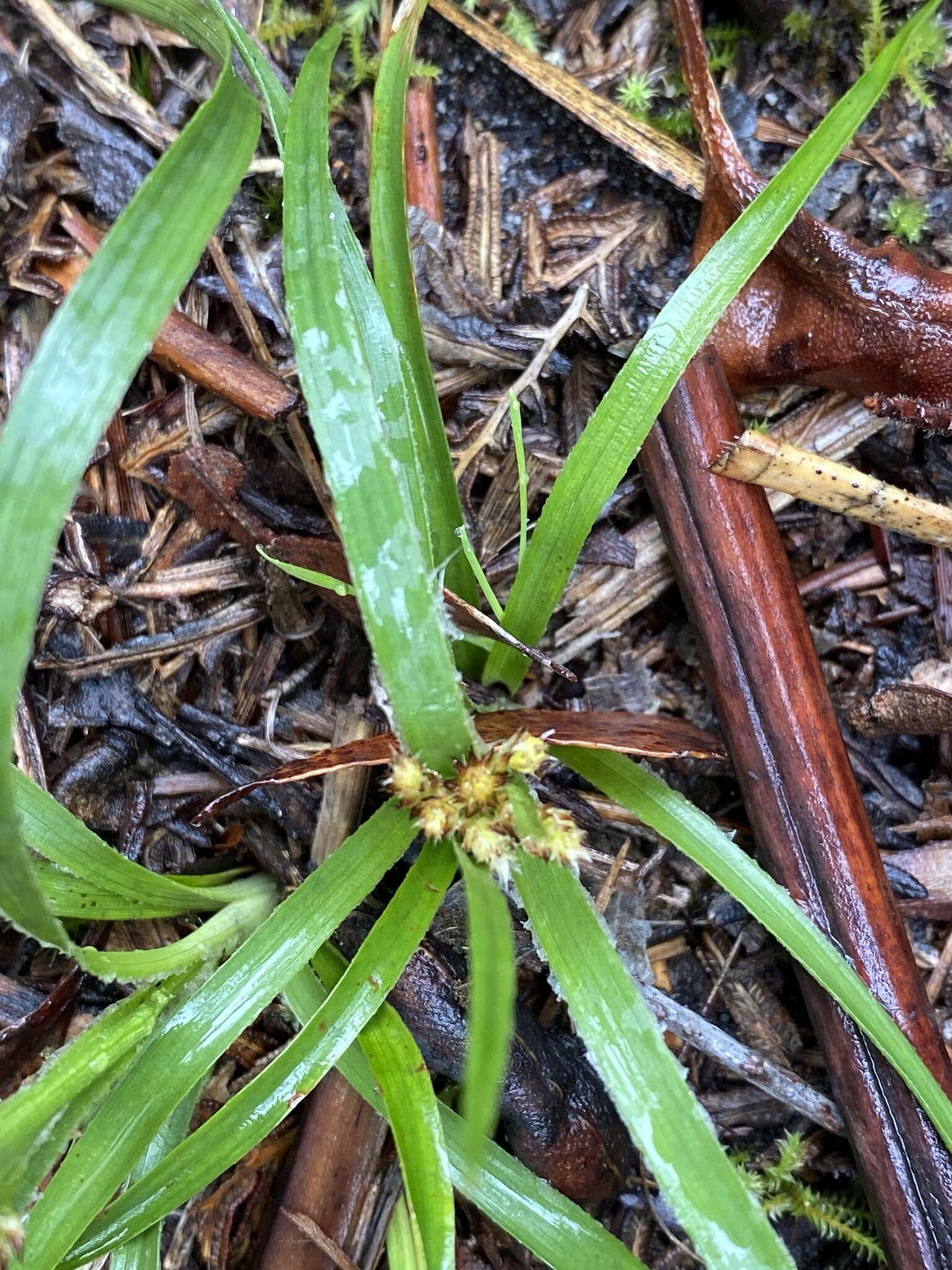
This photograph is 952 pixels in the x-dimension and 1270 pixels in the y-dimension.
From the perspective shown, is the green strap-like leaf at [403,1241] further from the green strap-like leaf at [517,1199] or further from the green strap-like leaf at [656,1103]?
the green strap-like leaf at [656,1103]

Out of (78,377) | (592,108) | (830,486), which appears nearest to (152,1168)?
(78,377)

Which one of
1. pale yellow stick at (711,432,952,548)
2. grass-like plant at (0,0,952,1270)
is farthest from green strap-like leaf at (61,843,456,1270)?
pale yellow stick at (711,432,952,548)

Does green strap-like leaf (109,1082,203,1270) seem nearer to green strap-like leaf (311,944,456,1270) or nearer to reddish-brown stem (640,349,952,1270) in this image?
green strap-like leaf (311,944,456,1270)

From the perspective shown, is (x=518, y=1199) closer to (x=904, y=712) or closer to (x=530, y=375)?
(x=904, y=712)

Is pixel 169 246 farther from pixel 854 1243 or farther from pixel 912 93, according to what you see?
pixel 854 1243

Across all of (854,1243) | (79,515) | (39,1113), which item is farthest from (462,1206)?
(79,515)
